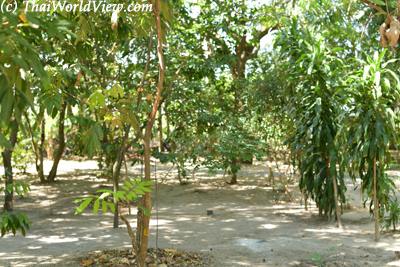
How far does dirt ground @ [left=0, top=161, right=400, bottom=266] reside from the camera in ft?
20.2

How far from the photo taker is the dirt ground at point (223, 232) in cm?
615

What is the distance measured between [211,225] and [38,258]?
10.3ft

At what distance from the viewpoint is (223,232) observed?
7.80 m

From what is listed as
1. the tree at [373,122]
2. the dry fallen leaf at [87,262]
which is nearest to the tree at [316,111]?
the tree at [373,122]

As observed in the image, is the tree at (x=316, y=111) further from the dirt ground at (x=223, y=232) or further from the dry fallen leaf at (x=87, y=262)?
the dry fallen leaf at (x=87, y=262)

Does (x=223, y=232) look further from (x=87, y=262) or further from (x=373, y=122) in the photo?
(x=373, y=122)

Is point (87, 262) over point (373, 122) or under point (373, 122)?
under

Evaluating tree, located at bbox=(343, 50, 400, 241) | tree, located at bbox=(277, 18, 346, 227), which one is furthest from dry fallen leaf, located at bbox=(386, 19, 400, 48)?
tree, located at bbox=(277, 18, 346, 227)

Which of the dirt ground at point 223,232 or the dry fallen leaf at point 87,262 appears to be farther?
the dirt ground at point 223,232

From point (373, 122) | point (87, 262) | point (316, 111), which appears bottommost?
point (87, 262)

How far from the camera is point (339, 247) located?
259 inches

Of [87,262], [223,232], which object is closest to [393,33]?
[87,262]

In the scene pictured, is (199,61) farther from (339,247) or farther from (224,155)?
(339,247)

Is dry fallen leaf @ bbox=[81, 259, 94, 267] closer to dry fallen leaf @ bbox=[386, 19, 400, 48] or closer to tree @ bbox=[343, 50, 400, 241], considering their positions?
tree @ bbox=[343, 50, 400, 241]
